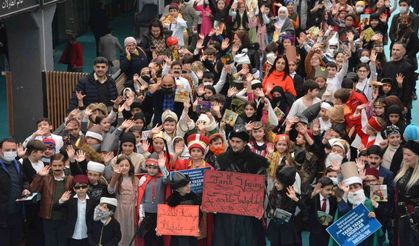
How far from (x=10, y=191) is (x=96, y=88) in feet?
13.0

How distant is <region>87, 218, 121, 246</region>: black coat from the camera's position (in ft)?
37.8

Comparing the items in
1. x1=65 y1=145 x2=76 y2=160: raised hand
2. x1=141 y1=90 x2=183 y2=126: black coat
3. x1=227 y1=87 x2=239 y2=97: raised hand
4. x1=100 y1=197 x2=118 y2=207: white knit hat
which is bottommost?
x1=100 y1=197 x2=118 y2=207: white knit hat

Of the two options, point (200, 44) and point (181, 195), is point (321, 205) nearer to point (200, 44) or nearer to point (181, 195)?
point (181, 195)

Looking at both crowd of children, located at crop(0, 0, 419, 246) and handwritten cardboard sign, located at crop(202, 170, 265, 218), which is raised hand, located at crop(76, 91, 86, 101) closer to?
crowd of children, located at crop(0, 0, 419, 246)

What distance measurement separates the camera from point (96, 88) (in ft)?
51.0

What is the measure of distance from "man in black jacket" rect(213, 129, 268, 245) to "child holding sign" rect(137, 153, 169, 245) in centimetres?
70

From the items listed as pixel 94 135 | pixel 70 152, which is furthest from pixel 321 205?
pixel 94 135

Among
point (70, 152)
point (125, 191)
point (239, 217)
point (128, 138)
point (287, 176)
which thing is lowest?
point (239, 217)

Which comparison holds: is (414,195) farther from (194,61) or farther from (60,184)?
(194,61)

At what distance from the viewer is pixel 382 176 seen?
1209 cm

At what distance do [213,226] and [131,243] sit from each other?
0.96m

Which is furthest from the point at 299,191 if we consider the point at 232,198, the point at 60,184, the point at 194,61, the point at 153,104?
the point at 194,61

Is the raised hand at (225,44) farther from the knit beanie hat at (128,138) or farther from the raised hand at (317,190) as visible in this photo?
the raised hand at (317,190)

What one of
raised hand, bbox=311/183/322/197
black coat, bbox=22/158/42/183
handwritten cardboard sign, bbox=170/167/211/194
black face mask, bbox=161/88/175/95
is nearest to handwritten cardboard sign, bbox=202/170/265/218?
handwritten cardboard sign, bbox=170/167/211/194
